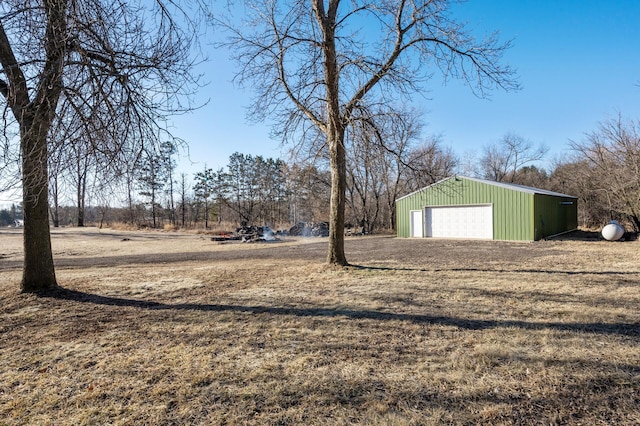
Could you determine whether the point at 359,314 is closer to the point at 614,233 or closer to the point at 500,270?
the point at 500,270

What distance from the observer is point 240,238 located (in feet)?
70.2

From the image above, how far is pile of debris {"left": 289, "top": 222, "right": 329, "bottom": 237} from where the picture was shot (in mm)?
25000

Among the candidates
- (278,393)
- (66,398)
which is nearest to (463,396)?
(278,393)

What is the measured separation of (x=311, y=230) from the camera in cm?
2536

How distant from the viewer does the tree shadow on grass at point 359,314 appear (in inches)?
147

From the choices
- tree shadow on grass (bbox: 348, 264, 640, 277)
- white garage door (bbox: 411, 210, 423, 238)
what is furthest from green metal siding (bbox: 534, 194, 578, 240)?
tree shadow on grass (bbox: 348, 264, 640, 277)

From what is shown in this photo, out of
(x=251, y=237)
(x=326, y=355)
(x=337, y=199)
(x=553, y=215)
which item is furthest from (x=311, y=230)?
(x=326, y=355)

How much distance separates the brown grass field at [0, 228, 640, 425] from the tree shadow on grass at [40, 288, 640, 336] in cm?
3

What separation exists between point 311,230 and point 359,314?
68.8 ft

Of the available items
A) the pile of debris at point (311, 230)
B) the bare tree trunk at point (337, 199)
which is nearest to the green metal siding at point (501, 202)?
the bare tree trunk at point (337, 199)

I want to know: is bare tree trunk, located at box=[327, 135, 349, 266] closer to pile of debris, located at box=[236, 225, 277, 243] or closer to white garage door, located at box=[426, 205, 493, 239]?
white garage door, located at box=[426, 205, 493, 239]

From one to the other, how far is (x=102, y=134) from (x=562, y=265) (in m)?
9.82

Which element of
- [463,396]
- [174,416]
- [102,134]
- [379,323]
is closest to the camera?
[174,416]

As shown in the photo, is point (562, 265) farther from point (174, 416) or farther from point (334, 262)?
point (174, 416)
